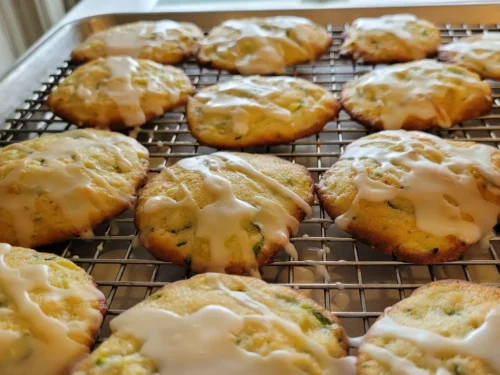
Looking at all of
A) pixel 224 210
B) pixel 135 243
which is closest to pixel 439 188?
pixel 224 210

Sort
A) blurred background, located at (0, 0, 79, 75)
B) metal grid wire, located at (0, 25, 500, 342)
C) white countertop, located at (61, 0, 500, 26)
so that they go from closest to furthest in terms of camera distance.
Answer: metal grid wire, located at (0, 25, 500, 342)
white countertop, located at (61, 0, 500, 26)
blurred background, located at (0, 0, 79, 75)

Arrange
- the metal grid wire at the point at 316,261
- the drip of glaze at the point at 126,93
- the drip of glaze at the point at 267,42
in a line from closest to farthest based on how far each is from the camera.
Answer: the metal grid wire at the point at 316,261
the drip of glaze at the point at 126,93
the drip of glaze at the point at 267,42

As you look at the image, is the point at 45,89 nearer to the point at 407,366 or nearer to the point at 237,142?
the point at 237,142

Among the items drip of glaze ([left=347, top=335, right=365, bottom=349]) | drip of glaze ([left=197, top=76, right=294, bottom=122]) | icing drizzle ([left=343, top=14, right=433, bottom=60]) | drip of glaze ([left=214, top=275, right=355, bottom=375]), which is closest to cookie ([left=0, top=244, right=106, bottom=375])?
drip of glaze ([left=214, top=275, right=355, bottom=375])

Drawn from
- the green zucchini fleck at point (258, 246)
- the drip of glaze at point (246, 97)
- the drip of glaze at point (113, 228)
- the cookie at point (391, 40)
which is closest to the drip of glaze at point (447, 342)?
the green zucchini fleck at point (258, 246)

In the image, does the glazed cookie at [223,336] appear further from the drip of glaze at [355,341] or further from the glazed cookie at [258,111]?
the glazed cookie at [258,111]

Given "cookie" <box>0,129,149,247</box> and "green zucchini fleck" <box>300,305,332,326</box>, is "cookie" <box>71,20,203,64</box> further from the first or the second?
"green zucchini fleck" <box>300,305,332,326</box>

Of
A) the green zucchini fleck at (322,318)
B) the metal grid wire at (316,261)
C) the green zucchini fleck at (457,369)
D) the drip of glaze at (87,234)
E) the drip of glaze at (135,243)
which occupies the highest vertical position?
the green zucchini fleck at (457,369)
